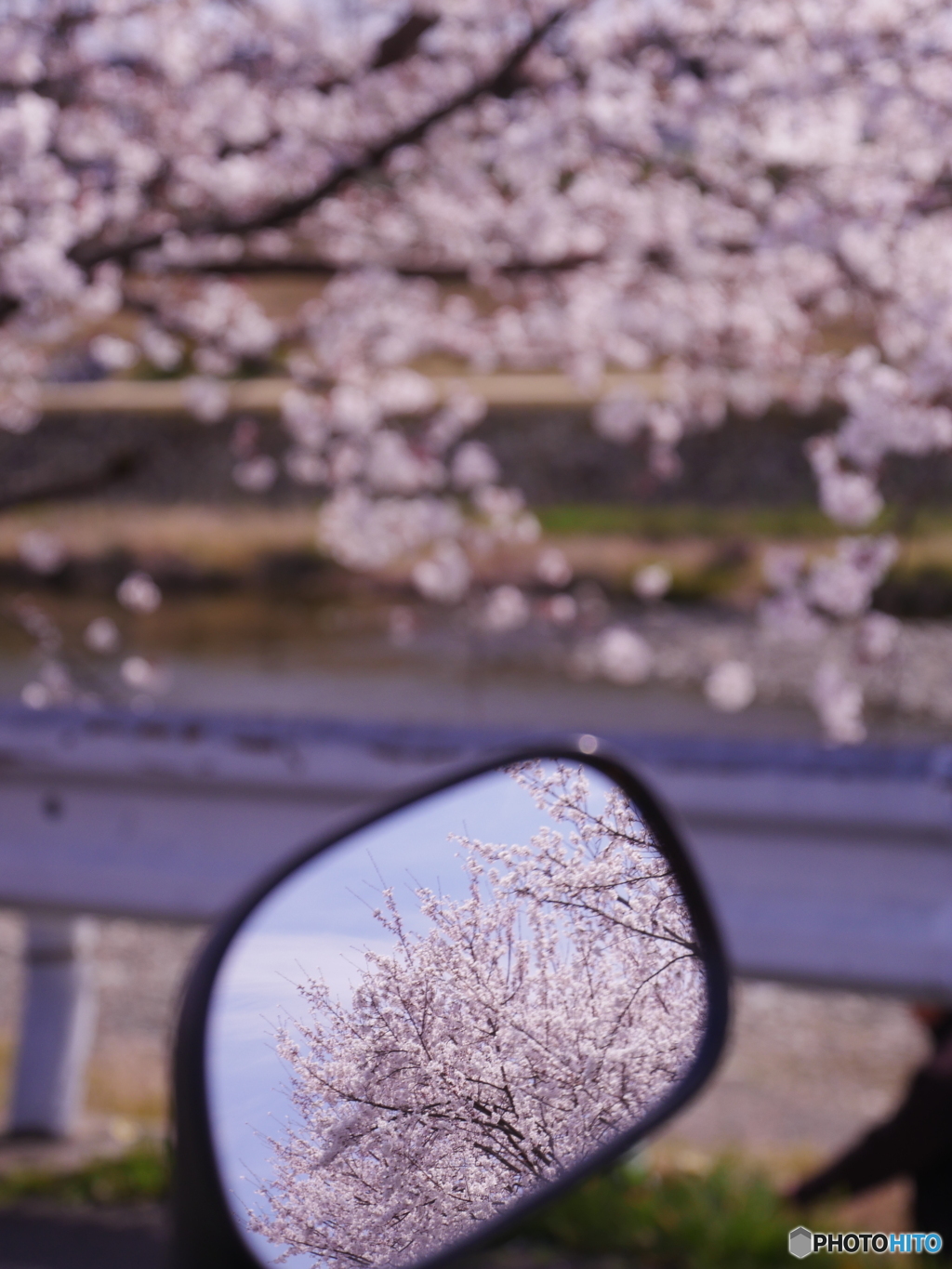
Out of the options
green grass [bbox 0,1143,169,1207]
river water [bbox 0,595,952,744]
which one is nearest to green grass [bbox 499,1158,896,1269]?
green grass [bbox 0,1143,169,1207]

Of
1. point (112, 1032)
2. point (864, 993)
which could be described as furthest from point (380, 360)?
point (864, 993)

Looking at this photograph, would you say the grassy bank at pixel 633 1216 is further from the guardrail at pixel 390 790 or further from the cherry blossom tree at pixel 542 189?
the cherry blossom tree at pixel 542 189

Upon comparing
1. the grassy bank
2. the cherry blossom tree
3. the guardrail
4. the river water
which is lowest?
the river water

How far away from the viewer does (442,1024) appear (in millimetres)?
716

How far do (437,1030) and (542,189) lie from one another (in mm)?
3370

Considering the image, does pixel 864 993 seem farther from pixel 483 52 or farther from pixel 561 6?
pixel 483 52

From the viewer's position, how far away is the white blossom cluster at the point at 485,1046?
66 cm

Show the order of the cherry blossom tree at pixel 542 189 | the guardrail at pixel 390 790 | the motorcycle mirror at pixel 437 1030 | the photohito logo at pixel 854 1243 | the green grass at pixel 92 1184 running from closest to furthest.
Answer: the motorcycle mirror at pixel 437 1030 → the guardrail at pixel 390 790 → the photohito logo at pixel 854 1243 → the green grass at pixel 92 1184 → the cherry blossom tree at pixel 542 189

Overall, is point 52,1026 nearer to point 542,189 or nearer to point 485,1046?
point 485,1046

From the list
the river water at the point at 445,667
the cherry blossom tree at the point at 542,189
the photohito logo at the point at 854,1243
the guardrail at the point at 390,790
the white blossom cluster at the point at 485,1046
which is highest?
the cherry blossom tree at the point at 542,189

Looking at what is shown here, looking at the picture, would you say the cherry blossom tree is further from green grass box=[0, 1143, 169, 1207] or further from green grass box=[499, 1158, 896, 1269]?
green grass box=[0, 1143, 169, 1207]

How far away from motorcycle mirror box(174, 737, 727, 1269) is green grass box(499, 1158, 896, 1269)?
164 centimetres

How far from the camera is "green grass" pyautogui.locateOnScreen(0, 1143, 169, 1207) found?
245cm

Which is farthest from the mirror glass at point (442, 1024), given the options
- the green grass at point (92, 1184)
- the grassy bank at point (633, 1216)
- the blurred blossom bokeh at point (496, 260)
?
the green grass at point (92, 1184)
